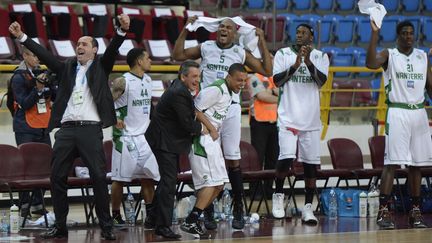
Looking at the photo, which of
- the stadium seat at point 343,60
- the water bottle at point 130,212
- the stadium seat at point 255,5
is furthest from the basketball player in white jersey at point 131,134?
the stadium seat at point 255,5

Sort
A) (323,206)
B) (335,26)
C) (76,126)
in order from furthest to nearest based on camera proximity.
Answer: (335,26) → (323,206) → (76,126)

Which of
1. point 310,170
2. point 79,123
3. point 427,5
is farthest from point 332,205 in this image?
point 427,5

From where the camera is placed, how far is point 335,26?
64.4 ft

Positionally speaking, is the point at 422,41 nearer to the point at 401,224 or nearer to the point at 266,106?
the point at 266,106

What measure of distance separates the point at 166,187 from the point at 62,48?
6414mm

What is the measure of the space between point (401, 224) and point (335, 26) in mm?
8728

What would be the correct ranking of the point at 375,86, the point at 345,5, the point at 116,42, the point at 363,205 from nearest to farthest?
1. the point at 116,42
2. the point at 363,205
3. the point at 375,86
4. the point at 345,5

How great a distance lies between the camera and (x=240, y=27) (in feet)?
37.2

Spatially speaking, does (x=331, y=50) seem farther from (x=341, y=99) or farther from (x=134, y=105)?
(x=134, y=105)

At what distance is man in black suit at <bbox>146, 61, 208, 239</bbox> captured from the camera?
991cm

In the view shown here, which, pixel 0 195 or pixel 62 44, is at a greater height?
pixel 62 44

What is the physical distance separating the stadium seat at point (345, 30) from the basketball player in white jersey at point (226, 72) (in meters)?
8.76

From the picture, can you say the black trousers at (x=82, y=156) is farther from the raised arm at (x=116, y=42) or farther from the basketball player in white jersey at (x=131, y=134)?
the basketball player in white jersey at (x=131, y=134)

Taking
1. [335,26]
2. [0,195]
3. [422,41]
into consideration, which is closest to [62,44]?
[0,195]
